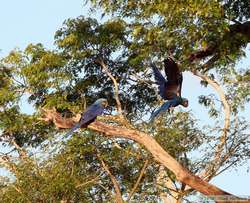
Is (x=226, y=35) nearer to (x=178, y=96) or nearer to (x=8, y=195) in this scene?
(x=178, y=96)

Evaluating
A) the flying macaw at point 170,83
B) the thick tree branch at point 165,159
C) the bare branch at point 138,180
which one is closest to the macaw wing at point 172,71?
the flying macaw at point 170,83

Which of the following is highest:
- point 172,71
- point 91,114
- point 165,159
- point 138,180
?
point 138,180

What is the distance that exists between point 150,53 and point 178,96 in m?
5.18

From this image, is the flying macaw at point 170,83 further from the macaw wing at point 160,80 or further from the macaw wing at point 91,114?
the macaw wing at point 91,114

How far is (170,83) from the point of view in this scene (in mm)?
6598

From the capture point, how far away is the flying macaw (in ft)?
21.0

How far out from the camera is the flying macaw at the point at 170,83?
6.40 meters

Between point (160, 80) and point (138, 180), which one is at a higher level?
point (138, 180)

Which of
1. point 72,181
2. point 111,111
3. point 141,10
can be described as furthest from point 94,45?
point 141,10

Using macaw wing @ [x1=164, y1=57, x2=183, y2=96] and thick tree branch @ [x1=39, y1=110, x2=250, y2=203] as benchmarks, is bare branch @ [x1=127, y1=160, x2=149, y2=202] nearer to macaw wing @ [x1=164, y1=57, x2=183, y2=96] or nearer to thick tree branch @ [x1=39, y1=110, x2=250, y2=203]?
thick tree branch @ [x1=39, y1=110, x2=250, y2=203]

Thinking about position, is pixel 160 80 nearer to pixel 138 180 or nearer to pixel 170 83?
pixel 170 83

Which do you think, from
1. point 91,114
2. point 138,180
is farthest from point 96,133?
point 91,114

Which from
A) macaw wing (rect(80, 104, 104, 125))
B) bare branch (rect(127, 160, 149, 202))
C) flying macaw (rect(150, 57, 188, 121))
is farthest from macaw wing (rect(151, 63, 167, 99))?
bare branch (rect(127, 160, 149, 202))

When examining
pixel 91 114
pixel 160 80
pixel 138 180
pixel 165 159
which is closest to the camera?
pixel 160 80
